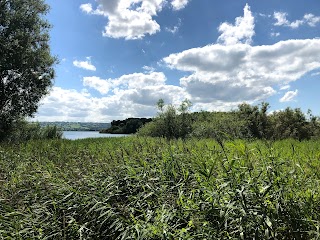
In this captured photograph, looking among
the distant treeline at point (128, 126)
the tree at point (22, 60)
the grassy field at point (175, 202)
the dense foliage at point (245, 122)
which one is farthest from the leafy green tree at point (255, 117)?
the grassy field at point (175, 202)

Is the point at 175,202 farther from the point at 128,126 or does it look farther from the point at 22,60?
the point at 128,126

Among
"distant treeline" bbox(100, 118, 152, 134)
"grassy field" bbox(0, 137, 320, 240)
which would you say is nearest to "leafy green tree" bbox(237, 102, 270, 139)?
"distant treeline" bbox(100, 118, 152, 134)

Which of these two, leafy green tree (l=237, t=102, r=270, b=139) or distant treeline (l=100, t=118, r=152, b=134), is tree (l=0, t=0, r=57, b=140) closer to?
distant treeline (l=100, t=118, r=152, b=134)

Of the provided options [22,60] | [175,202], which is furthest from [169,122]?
[175,202]

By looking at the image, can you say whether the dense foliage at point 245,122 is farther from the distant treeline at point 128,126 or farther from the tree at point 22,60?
the tree at point 22,60

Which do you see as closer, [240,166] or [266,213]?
[266,213]

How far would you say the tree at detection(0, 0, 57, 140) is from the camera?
19.9m

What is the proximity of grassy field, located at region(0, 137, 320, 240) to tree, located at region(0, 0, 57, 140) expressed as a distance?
640 inches

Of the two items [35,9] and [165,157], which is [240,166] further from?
[35,9]

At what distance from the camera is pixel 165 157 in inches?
220

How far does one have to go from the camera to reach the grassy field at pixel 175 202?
3.37m

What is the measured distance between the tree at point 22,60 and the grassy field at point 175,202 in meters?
16.3

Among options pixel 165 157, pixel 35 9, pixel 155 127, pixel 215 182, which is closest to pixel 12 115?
pixel 35 9

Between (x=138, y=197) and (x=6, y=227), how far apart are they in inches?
71.6
